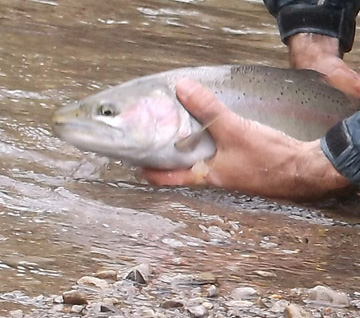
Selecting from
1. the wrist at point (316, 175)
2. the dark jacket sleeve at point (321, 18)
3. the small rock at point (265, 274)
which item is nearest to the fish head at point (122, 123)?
the wrist at point (316, 175)

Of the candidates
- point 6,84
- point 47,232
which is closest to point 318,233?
point 47,232

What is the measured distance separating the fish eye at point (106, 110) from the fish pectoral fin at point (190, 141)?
0.61 feet

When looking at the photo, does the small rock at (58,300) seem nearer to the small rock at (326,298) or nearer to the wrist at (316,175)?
the small rock at (326,298)

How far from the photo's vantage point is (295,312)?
1.59m

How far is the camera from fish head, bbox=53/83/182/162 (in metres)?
2.49

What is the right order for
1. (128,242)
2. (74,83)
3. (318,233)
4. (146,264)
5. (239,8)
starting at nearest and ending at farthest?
(146,264) → (128,242) → (318,233) → (74,83) → (239,8)

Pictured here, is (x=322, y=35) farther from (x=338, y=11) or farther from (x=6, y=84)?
(x=6, y=84)

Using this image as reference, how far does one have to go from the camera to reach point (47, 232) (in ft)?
6.46

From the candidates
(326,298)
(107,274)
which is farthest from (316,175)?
(107,274)

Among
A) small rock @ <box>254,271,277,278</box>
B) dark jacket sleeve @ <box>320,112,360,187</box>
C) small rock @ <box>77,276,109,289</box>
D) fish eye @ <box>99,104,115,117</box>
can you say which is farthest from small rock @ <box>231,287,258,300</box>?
fish eye @ <box>99,104,115,117</box>

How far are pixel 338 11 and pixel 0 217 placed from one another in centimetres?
171

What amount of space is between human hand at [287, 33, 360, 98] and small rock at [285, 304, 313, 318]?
137 cm

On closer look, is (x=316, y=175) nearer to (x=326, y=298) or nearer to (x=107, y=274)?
(x=326, y=298)

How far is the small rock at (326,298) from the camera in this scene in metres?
1.70
